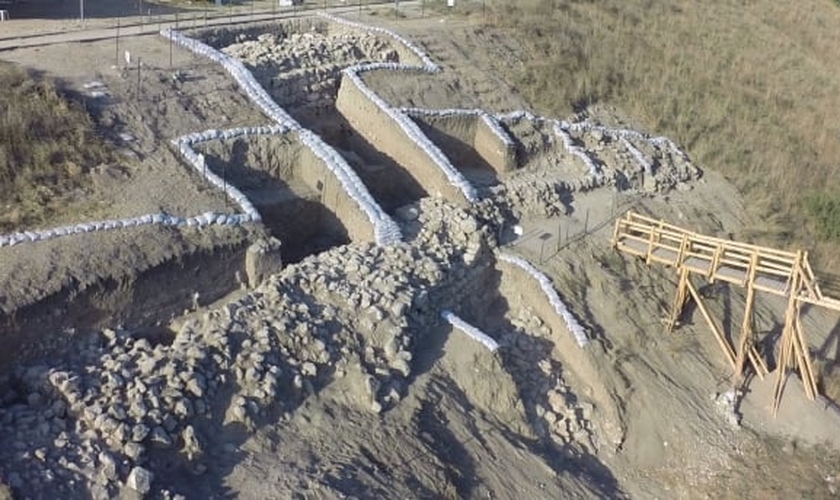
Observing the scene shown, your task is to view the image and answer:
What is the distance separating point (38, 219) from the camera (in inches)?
523

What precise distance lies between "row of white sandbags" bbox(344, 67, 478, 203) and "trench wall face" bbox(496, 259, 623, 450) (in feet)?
6.15

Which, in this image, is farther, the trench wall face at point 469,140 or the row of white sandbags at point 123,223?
the trench wall face at point 469,140

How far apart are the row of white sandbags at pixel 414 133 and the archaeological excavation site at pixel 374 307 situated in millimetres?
63

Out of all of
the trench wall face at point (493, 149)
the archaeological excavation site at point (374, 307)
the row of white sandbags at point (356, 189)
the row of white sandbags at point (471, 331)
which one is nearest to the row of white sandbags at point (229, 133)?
the archaeological excavation site at point (374, 307)

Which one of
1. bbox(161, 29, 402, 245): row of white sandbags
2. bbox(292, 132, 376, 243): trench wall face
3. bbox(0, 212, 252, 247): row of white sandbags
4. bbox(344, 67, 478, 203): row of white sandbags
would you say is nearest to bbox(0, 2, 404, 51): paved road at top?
bbox(161, 29, 402, 245): row of white sandbags

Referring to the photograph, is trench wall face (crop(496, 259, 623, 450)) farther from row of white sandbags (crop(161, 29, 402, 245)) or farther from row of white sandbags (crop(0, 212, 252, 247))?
row of white sandbags (crop(0, 212, 252, 247))

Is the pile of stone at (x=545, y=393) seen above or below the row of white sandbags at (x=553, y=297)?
below

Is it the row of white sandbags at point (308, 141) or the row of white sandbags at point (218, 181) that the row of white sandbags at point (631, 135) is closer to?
the row of white sandbags at point (308, 141)

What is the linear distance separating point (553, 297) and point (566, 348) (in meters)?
0.95

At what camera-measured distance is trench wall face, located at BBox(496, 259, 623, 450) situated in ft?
46.8

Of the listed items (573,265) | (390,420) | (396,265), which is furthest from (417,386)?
(573,265)

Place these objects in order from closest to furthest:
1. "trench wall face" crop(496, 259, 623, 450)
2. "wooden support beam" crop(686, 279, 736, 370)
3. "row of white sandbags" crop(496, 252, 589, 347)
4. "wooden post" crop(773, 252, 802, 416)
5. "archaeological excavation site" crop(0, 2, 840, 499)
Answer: "archaeological excavation site" crop(0, 2, 840, 499) < "trench wall face" crop(496, 259, 623, 450) < "wooden post" crop(773, 252, 802, 416) < "row of white sandbags" crop(496, 252, 589, 347) < "wooden support beam" crop(686, 279, 736, 370)

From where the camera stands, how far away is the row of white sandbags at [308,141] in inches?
609

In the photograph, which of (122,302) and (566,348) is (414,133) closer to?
(566,348)
